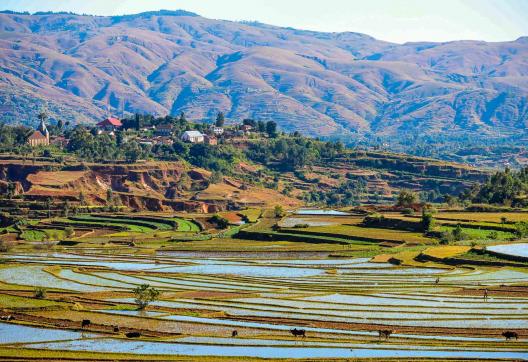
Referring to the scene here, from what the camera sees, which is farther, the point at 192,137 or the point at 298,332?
the point at 192,137

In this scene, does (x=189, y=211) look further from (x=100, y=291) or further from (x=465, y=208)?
(x=100, y=291)

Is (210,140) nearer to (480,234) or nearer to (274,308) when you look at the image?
(480,234)

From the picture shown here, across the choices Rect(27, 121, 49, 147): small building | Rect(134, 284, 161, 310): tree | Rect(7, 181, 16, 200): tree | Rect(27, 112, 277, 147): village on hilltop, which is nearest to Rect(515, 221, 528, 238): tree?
Rect(134, 284, 161, 310): tree

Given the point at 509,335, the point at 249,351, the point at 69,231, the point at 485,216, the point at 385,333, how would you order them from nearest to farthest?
the point at 249,351, the point at 509,335, the point at 385,333, the point at 485,216, the point at 69,231

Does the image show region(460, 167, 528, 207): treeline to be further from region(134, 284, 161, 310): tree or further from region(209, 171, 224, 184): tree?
region(134, 284, 161, 310): tree

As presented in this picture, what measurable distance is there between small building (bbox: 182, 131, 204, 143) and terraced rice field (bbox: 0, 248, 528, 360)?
8314 cm

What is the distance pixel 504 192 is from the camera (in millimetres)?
91375

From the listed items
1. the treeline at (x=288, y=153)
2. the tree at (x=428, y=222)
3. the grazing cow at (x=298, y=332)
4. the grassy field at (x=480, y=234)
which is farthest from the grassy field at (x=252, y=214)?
the grazing cow at (x=298, y=332)

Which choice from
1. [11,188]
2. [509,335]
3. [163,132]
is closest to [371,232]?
[509,335]

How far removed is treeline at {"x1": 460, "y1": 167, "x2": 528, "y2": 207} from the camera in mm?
88475

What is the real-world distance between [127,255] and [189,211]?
39435 millimetres

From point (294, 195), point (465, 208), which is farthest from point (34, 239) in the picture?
point (294, 195)

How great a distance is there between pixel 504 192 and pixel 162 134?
7443 centimetres

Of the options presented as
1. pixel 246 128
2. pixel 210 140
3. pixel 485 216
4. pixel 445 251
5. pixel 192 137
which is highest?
pixel 445 251
